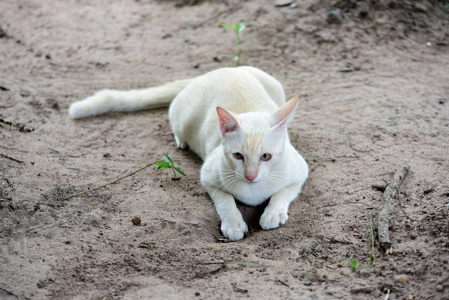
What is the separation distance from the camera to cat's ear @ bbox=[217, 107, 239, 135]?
9.87ft

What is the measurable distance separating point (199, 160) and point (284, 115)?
140 centimetres

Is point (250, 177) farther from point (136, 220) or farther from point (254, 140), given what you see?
point (136, 220)

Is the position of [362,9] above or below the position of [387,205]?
above

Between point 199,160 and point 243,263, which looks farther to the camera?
point 199,160

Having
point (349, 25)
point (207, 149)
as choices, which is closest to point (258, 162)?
point (207, 149)

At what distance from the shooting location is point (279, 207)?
3316 mm

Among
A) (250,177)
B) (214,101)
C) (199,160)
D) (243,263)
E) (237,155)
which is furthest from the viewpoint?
(199,160)

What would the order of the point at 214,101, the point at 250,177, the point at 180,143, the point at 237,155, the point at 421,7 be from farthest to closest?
the point at 421,7
the point at 180,143
the point at 214,101
the point at 237,155
the point at 250,177

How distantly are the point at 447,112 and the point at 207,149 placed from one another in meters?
2.40

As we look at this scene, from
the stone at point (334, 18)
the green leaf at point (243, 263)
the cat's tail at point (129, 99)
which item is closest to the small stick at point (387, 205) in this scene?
the green leaf at point (243, 263)

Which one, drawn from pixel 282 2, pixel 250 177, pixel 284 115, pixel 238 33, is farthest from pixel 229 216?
pixel 282 2

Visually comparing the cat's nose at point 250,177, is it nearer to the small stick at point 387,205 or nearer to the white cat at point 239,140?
the white cat at point 239,140

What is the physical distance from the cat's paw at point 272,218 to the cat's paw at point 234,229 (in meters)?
0.14

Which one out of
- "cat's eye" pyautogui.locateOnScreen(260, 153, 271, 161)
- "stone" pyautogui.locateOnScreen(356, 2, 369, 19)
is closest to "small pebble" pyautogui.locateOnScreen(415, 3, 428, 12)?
"stone" pyautogui.locateOnScreen(356, 2, 369, 19)
